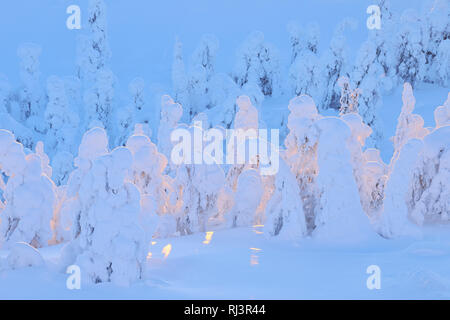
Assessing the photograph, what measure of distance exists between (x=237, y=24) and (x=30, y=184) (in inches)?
1969

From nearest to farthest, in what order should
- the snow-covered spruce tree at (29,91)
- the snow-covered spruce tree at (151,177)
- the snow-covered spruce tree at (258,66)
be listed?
the snow-covered spruce tree at (151,177), the snow-covered spruce tree at (258,66), the snow-covered spruce tree at (29,91)

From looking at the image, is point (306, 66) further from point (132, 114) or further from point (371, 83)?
point (132, 114)

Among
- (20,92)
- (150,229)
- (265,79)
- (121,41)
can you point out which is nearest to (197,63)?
(265,79)

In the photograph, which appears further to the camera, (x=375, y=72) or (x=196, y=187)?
(x=375, y=72)

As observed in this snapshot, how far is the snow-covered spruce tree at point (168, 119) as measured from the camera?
1839 centimetres

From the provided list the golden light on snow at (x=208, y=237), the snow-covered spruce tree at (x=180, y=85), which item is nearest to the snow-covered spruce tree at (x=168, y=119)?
the golden light on snow at (x=208, y=237)

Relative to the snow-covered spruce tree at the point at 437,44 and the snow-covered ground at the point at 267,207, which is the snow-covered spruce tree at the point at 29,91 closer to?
the snow-covered ground at the point at 267,207

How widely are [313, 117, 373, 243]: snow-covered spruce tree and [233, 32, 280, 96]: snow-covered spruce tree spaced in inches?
968

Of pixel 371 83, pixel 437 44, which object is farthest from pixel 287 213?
pixel 437 44

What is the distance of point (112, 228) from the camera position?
752cm

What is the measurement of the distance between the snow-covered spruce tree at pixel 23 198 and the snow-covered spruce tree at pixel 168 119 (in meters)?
3.37

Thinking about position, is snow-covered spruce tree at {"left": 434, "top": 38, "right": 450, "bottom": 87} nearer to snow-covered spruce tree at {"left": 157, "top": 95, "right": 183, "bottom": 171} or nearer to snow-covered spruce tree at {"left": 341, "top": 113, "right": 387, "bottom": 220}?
snow-covered spruce tree at {"left": 157, "top": 95, "right": 183, "bottom": 171}

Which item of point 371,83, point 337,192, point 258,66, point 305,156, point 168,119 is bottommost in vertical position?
point 337,192

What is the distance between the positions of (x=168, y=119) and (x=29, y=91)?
2089 centimetres
